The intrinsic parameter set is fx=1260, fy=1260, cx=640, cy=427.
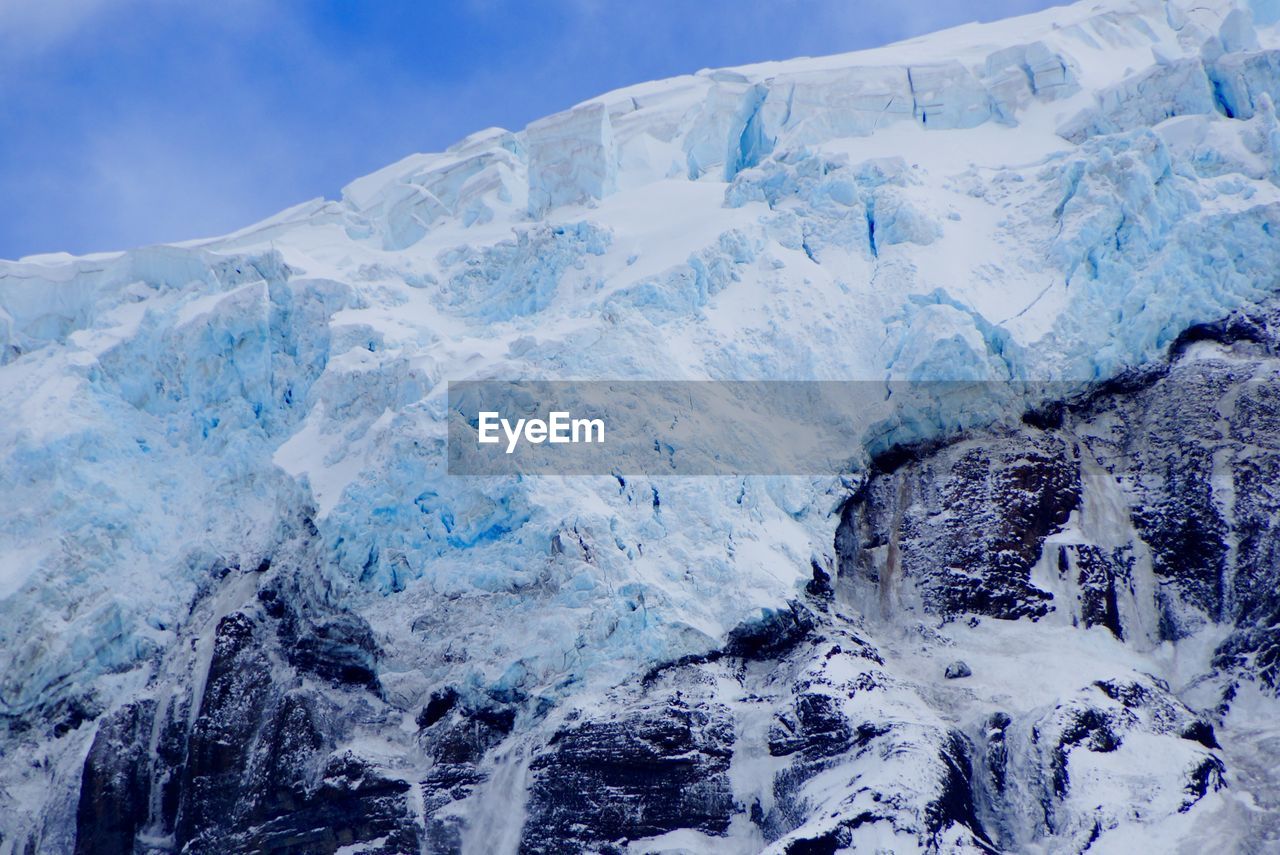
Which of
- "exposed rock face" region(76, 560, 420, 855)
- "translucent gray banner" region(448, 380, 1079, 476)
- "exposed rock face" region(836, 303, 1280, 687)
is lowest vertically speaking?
"exposed rock face" region(76, 560, 420, 855)

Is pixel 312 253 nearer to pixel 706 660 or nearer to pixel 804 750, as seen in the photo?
pixel 706 660

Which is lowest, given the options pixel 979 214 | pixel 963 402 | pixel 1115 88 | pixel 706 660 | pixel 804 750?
pixel 804 750

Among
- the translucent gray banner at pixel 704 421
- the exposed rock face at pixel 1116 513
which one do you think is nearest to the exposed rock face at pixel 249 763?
the translucent gray banner at pixel 704 421

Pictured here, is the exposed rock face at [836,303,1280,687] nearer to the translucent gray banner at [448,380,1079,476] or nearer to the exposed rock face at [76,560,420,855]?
the translucent gray banner at [448,380,1079,476]

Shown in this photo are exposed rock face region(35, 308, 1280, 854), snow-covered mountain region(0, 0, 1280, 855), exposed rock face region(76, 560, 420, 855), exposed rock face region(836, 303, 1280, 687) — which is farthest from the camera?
exposed rock face region(836, 303, 1280, 687)

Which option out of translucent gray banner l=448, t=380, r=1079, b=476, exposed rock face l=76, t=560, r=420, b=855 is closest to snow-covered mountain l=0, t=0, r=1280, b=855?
exposed rock face l=76, t=560, r=420, b=855

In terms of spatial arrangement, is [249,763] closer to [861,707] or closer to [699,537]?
[699,537]

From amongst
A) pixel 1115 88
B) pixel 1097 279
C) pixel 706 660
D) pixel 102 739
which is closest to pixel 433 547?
pixel 706 660
